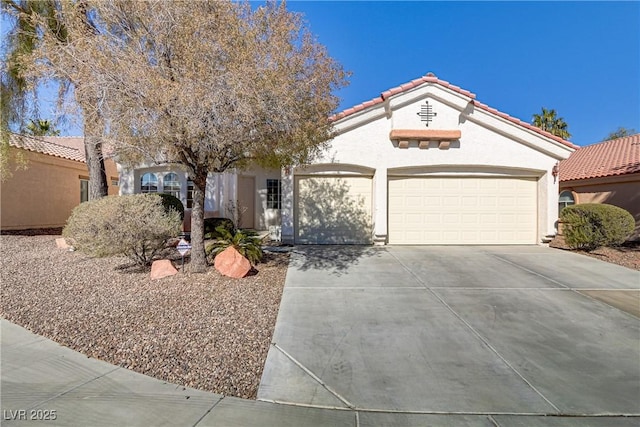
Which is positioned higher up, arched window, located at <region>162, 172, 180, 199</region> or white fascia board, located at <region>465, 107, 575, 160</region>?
white fascia board, located at <region>465, 107, 575, 160</region>

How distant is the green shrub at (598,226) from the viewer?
9.49 m

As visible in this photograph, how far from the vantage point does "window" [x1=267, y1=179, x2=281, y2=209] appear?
44.0ft

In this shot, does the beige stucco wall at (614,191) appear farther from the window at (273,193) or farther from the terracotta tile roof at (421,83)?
the window at (273,193)

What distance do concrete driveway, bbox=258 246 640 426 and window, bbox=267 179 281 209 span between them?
6.35 meters

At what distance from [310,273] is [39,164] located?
1482 centimetres

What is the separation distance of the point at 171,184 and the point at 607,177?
18.1m

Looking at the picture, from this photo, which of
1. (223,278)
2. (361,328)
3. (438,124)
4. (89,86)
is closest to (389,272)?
(361,328)

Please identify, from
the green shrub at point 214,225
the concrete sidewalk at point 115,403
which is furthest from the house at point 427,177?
the concrete sidewalk at point 115,403

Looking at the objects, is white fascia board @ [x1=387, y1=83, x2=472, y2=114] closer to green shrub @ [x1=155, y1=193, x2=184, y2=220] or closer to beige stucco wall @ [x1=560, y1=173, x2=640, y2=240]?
beige stucco wall @ [x1=560, y1=173, x2=640, y2=240]

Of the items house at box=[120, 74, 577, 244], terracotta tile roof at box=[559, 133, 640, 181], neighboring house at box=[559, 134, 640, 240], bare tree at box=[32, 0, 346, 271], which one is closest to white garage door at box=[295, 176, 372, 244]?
house at box=[120, 74, 577, 244]

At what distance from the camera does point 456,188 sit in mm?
11070

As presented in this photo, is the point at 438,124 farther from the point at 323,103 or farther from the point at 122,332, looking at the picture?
the point at 122,332

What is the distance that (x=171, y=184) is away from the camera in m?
13.6

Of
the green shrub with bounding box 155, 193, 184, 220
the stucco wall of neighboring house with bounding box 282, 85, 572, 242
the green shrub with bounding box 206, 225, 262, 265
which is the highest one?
the stucco wall of neighboring house with bounding box 282, 85, 572, 242
